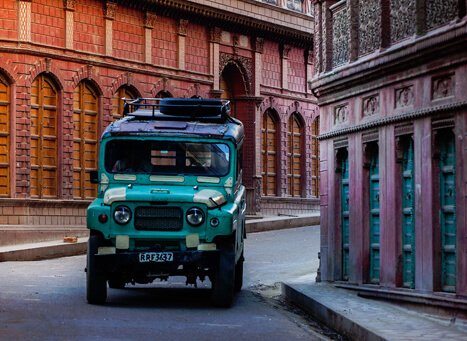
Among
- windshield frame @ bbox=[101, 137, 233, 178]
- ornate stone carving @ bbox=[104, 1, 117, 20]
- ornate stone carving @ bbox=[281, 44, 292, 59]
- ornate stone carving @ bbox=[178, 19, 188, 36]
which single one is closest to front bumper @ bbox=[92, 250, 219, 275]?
windshield frame @ bbox=[101, 137, 233, 178]

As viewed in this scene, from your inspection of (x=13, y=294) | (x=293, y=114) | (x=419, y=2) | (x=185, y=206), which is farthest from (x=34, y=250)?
(x=293, y=114)

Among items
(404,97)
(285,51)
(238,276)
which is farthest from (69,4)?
(404,97)

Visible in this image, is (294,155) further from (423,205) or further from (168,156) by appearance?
(423,205)

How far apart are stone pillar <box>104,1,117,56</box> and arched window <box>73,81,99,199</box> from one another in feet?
4.45

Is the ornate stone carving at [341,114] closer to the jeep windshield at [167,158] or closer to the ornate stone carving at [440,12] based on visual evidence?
the jeep windshield at [167,158]

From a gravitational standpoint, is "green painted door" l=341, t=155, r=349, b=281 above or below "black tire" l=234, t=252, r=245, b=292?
above

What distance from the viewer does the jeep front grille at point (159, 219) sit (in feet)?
59.8

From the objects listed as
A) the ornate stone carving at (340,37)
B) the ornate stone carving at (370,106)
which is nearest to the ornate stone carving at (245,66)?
the ornate stone carving at (340,37)

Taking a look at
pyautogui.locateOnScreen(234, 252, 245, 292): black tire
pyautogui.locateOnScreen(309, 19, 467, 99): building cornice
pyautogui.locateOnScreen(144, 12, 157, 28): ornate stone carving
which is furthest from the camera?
pyautogui.locateOnScreen(144, 12, 157, 28): ornate stone carving

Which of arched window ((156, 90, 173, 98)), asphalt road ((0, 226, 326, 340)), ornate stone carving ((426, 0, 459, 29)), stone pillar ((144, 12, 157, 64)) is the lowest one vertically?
asphalt road ((0, 226, 326, 340))

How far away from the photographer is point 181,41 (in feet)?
140

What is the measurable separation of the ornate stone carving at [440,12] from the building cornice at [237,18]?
900 inches

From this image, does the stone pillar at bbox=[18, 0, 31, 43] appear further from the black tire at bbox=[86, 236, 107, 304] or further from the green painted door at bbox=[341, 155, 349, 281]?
the black tire at bbox=[86, 236, 107, 304]

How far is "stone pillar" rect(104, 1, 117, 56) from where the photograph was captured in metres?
38.6
